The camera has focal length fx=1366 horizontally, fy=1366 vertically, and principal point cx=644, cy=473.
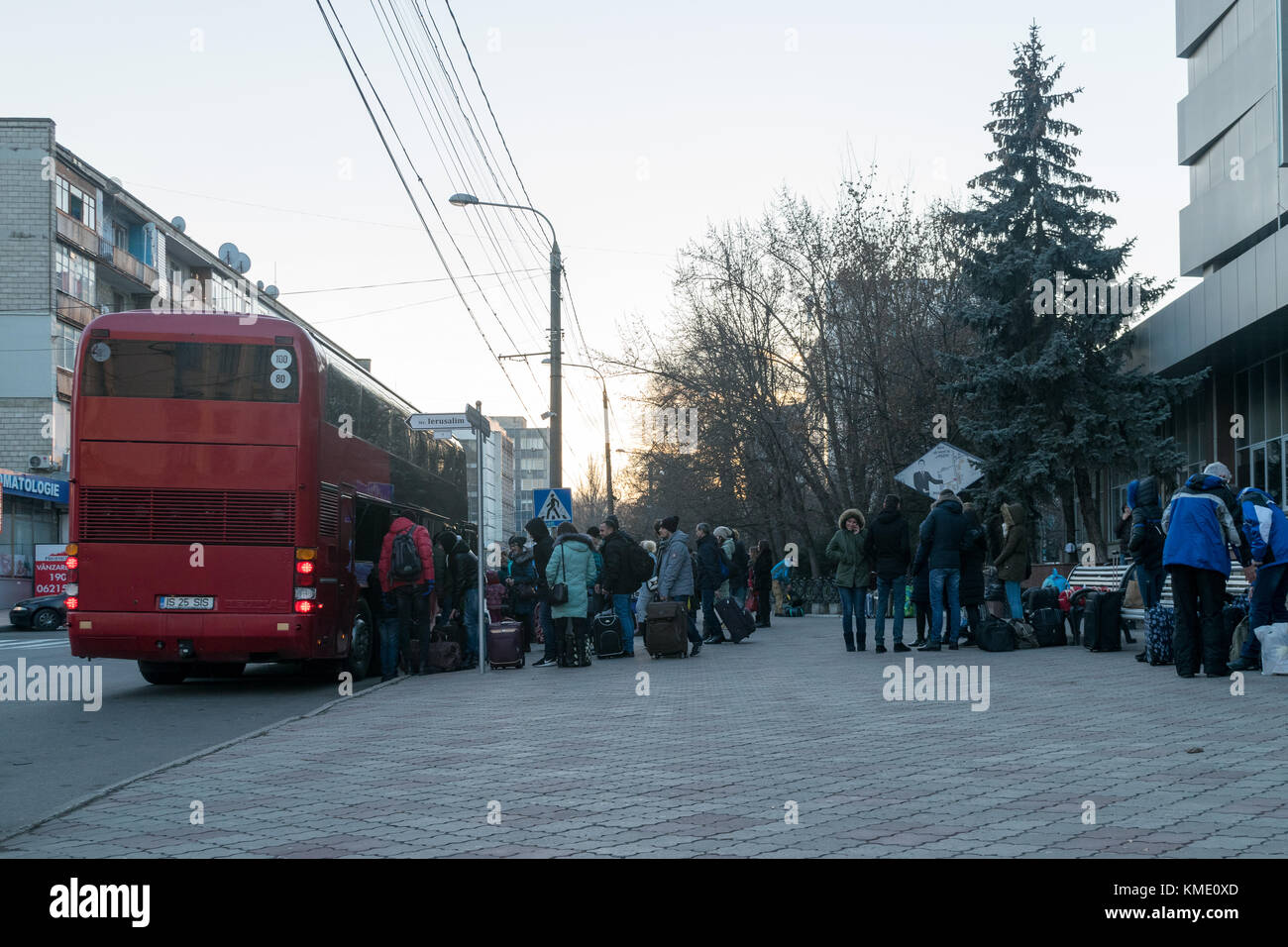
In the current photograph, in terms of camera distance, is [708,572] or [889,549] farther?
[708,572]

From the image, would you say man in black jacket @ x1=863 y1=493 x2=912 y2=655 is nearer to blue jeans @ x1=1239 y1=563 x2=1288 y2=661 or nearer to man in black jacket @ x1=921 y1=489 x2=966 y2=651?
man in black jacket @ x1=921 y1=489 x2=966 y2=651

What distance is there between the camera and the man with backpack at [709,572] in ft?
68.5

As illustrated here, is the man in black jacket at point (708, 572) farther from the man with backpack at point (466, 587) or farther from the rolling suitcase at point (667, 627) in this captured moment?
the man with backpack at point (466, 587)

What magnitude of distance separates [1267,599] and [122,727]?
32.6ft

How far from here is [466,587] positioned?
17391 millimetres

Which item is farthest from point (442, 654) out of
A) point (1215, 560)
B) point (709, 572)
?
point (1215, 560)

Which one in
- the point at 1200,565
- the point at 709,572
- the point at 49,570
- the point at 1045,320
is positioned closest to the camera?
the point at 1200,565

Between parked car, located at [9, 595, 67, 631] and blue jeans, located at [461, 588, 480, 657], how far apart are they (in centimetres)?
2139

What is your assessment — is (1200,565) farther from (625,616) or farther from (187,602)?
(187,602)

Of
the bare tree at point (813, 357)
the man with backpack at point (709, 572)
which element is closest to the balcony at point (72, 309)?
the bare tree at point (813, 357)

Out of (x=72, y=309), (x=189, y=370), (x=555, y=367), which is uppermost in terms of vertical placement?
(x=72, y=309)

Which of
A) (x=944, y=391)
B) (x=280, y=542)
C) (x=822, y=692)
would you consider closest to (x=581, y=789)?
(x=822, y=692)

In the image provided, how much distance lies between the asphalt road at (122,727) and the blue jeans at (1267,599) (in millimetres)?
8593

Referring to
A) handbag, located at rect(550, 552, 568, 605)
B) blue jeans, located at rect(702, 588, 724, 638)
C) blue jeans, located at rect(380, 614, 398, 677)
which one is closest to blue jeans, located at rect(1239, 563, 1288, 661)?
handbag, located at rect(550, 552, 568, 605)
